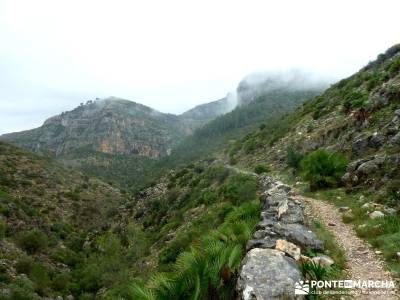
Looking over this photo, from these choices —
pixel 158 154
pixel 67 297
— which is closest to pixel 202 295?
pixel 67 297

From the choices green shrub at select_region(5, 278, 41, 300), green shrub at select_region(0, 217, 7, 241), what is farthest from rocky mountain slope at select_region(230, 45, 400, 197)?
green shrub at select_region(0, 217, 7, 241)

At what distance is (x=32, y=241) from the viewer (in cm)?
3070

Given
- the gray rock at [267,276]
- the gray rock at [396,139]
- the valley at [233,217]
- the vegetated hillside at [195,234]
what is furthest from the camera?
the gray rock at [396,139]

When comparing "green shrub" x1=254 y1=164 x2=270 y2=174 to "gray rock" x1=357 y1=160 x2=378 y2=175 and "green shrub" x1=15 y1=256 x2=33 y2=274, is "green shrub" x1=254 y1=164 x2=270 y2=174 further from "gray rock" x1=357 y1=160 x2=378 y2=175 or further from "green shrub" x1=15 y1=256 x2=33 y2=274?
"green shrub" x1=15 y1=256 x2=33 y2=274

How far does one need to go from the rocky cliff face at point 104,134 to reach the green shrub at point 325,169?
146 meters

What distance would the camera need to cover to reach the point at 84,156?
132375 mm

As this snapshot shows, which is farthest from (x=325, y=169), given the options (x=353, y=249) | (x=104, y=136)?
(x=104, y=136)

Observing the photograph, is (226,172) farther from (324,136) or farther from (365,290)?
(365,290)

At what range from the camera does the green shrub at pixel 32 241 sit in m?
30.0

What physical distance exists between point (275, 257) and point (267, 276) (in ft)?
2.05

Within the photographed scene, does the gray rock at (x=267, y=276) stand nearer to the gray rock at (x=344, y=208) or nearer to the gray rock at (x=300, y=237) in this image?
the gray rock at (x=300, y=237)

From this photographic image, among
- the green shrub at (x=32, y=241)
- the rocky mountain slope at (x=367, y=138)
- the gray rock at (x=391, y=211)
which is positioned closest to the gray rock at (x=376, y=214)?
the gray rock at (x=391, y=211)

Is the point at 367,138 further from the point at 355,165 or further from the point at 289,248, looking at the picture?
the point at 289,248

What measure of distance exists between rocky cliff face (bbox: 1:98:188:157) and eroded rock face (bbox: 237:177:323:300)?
152 meters
